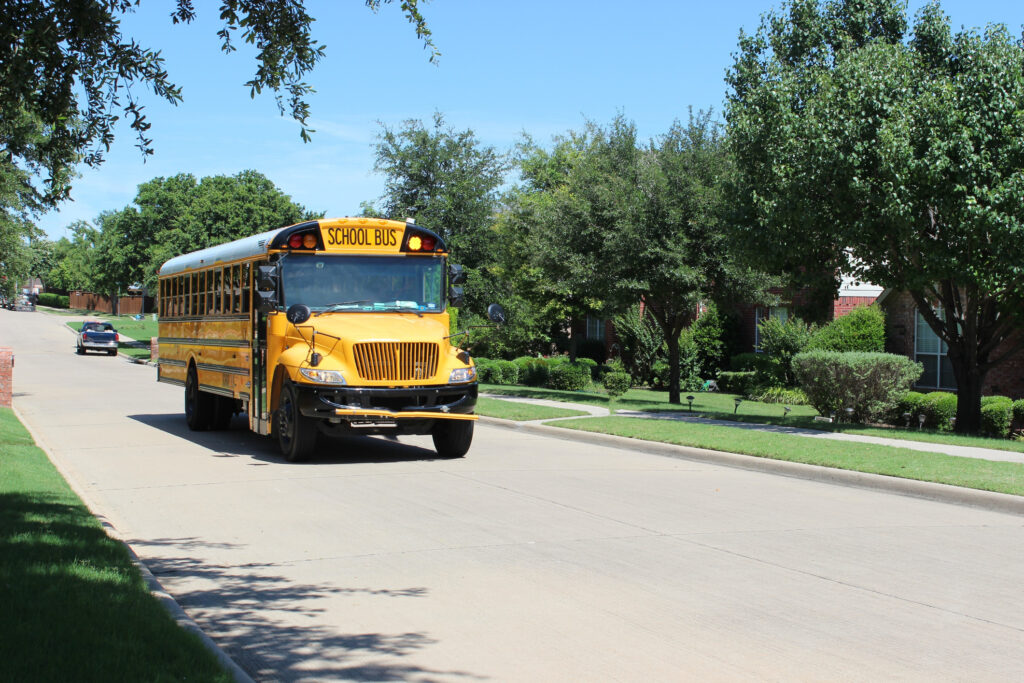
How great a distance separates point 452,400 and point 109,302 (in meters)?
101

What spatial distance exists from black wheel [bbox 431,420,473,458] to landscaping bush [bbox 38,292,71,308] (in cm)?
11554

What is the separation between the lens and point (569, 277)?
24953 mm

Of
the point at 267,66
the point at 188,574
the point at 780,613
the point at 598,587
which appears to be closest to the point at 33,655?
the point at 188,574

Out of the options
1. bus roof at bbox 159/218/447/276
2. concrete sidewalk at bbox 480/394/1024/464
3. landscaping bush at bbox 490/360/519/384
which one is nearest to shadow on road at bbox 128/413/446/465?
bus roof at bbox 159/218/447/276

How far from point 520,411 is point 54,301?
11491 cm

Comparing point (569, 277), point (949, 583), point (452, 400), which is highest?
point (569, 277)

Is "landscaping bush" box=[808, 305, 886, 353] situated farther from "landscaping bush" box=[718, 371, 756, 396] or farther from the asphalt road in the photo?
the asphalt road

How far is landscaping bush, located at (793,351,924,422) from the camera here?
65.3 ft

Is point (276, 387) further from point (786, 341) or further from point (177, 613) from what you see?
point (786, 341)

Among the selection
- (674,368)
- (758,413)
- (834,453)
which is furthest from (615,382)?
(834,453)

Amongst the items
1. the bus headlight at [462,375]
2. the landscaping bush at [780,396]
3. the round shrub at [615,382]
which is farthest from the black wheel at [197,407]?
the landscaping bush at [780,396]

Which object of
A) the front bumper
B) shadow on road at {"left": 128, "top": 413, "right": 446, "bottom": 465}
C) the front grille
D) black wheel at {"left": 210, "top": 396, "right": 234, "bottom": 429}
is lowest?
shadow on road at {"left": 128, "top": 413, "right": 446, "bottom": 465}

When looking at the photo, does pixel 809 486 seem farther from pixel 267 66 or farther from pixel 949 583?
pixel 267 66

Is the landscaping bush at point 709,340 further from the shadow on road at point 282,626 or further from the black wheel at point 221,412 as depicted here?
the shadow on road at point 282,626
